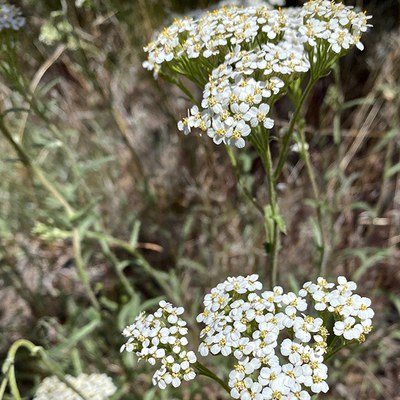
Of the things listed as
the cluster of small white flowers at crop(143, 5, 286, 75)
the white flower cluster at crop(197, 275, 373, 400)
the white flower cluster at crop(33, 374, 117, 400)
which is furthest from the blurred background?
the white flower cluster at crop(197, 275, 373, 400)

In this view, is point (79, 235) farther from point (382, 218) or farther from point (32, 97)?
point (382, 218)

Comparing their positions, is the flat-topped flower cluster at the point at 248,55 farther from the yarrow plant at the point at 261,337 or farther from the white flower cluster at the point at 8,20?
the white flower cluster at the point at 8,20

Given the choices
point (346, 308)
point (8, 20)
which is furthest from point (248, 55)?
point (8, 20)

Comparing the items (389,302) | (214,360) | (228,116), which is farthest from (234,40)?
(389,302)

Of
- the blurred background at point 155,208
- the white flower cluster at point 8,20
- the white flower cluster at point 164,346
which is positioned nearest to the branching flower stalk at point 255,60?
the white flower cluster at point 164,346

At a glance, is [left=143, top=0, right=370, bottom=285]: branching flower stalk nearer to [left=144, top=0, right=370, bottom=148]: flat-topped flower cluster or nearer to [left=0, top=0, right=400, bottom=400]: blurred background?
[left=144, top=0, right=370, bottom=148]: flat-topped flower cluster
